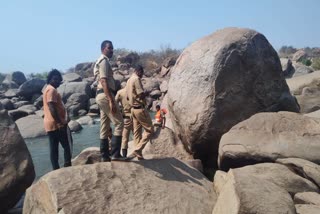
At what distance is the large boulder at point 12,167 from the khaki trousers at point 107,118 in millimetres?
1824

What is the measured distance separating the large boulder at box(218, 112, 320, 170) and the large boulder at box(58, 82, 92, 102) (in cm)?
2532

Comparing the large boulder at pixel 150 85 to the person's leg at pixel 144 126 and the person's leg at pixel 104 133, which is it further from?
the person's leg at pixel 104 133

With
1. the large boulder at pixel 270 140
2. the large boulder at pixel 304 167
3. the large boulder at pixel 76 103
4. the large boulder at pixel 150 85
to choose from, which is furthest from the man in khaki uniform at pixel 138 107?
the large boulder at pixel 150 85

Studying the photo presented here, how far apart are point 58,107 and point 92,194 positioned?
2131mm

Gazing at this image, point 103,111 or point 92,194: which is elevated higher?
point 103,111

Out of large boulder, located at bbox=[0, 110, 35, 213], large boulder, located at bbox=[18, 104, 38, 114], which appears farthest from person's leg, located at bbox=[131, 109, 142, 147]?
large boulder, located at bbox=[18, 104, 38, 114]

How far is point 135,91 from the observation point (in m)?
7.16

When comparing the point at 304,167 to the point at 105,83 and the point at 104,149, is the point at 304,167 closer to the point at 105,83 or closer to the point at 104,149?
the point at 104,149

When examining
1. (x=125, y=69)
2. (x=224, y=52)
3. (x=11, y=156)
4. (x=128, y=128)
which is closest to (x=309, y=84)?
(x=224, y=52)

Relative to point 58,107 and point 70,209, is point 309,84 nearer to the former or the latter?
point 58,107

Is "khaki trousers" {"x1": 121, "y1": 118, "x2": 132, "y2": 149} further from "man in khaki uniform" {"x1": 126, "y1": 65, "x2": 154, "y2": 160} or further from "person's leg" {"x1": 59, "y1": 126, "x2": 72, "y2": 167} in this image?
"person's leg" {"x1": 59, "y1": 126, "x2": 72, "y2": 167}

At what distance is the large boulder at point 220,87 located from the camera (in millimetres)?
9531

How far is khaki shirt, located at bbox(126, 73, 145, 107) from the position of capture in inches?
281

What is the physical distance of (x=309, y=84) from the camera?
18.7 meters
